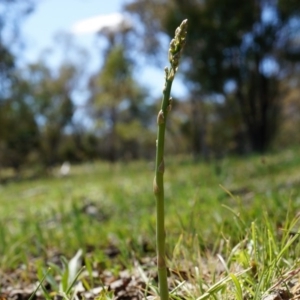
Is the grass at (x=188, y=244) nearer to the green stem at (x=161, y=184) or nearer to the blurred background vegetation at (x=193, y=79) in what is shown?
the green stem at (x=161, y=184)

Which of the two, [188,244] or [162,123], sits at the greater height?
[162,123]

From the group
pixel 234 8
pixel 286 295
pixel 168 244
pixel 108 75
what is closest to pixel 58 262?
pixel 168 244

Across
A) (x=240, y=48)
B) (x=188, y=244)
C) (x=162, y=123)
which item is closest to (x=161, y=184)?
(x=162, y=123)

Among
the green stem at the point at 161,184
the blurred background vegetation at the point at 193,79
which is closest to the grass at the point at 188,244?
the green stem at the point at 161,184

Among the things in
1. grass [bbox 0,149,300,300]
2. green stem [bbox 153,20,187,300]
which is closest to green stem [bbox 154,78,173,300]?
green stem [bbox 153,20,187,300]

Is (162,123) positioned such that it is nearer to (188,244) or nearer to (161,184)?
(161,184)

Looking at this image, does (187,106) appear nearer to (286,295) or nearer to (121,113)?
(121,113)
